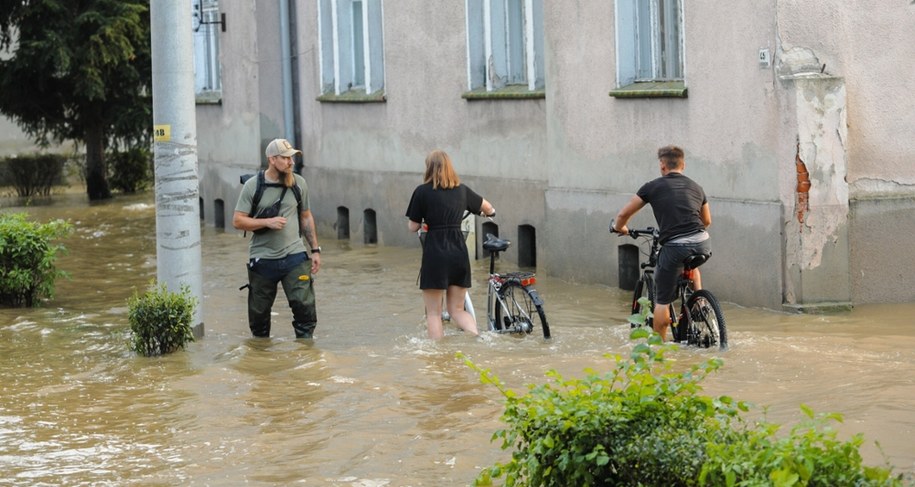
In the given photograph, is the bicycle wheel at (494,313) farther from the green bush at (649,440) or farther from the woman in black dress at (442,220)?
the green bush at (649,440)

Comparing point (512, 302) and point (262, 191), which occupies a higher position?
point (262, 191)

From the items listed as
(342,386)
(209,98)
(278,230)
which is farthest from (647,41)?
(209,98)

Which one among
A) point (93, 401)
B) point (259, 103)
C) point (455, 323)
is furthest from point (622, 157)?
point (259, 103)

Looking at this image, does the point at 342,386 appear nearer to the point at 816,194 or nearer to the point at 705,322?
the point at 705,322

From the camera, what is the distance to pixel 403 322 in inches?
521

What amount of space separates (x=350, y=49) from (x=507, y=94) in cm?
530

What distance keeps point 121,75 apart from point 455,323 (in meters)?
22.1

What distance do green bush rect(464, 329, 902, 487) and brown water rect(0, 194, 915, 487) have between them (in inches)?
58.5

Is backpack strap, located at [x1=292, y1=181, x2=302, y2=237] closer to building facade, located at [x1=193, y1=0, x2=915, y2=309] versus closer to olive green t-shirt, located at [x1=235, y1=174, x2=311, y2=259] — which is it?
olive green t-shirt, located at [x1=235, y1=174, x2=311, y2=259]

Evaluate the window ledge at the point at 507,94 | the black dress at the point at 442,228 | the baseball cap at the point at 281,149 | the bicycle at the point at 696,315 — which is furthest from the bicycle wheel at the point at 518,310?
the window ledge at the point at 507,94

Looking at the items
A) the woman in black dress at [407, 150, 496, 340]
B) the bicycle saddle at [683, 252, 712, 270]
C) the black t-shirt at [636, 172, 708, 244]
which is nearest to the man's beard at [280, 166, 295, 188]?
the woman in black dress at [407, 150, 496, 340]

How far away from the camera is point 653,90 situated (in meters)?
14.1

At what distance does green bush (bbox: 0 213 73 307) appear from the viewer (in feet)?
46.3

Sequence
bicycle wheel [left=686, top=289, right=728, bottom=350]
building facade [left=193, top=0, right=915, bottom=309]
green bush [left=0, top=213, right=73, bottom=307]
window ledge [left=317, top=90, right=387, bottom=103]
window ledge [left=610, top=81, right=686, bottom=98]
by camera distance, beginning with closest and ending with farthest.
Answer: bicycle wheel [left=686, top=289, right=728, bottom=350] → building facade [left=193, top=0, right=915, bottom=309] → window ledge [left=610, top=81, right=686, bottom=98] → green bush [left=0, top=213, right=73, bottom=307] → window ledge [left=317, top=90, right=387, bottom=103]
